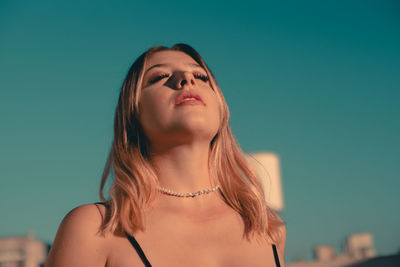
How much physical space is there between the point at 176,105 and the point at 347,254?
11897 mm

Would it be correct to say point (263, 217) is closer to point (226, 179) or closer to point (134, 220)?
point (226, 179)

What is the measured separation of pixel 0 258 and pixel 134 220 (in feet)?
16.0

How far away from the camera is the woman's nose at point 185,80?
73.8 inches

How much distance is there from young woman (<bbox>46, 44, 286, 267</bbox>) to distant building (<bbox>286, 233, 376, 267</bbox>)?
39.8 inches

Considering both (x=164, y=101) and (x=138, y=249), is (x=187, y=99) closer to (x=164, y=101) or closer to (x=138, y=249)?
(x=164, y=101)

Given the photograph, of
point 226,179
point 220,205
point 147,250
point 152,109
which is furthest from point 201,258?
point 152,109

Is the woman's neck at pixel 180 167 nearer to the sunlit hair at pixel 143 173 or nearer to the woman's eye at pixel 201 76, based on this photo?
the sunlit hair at pixel 143 173

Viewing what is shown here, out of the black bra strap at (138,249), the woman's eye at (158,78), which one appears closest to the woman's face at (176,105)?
the woman's eye at (158,78)

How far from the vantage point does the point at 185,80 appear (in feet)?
6.22

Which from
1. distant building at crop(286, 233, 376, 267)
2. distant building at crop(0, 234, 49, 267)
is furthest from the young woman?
distant building at crop(0, 234, 49, 267)

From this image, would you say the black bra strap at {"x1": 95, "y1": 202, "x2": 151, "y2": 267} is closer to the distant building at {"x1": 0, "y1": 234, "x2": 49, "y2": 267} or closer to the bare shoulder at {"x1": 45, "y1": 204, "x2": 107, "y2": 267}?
the bare shoulder at {"x1": 45, "y1": 204, "x2": 107, "y2": 267}

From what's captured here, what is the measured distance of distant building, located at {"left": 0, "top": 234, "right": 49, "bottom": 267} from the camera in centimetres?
579

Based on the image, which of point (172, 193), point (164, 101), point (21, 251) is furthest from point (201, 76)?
point (21, 251)

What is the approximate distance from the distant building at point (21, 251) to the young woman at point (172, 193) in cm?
429
